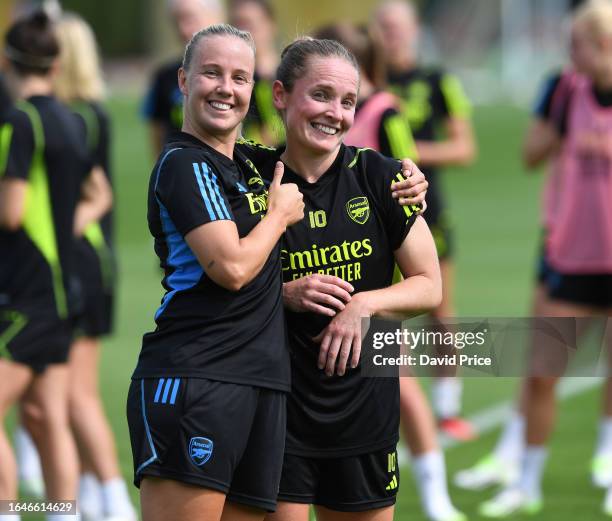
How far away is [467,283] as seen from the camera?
15.5 meters

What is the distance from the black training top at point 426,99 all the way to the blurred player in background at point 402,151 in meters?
2.41

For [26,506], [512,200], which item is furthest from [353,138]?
[512,200]

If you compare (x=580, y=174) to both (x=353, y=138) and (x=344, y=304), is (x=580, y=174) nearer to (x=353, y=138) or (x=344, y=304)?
(x=353, y=138)

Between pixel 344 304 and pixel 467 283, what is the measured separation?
38.3 ft

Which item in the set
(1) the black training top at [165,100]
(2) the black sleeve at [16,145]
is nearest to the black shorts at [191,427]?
(2) the black sleeve at [16,145]

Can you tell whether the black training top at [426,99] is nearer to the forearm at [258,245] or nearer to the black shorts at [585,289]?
the black shorts at [585,289]

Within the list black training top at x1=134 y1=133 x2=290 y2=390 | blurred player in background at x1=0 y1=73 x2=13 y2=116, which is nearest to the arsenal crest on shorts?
black training top at x1=134 y1=133 x2=290 y2=390

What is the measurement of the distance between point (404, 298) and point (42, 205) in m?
2.36

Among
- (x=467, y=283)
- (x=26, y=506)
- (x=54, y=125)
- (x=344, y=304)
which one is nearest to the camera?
(x=344, y=304)

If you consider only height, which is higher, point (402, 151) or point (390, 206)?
point (390, 206)

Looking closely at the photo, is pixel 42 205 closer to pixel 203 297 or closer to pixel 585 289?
pixel 203 297

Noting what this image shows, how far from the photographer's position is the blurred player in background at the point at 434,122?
8906 mm

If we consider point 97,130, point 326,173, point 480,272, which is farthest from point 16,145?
point 480,272

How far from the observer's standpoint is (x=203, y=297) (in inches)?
147
